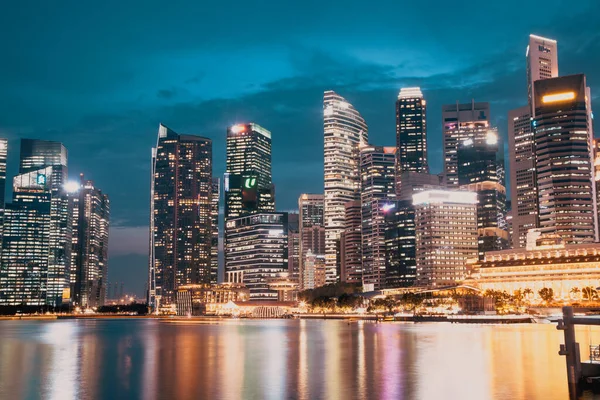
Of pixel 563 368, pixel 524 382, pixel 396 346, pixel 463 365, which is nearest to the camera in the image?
pixel 524 382

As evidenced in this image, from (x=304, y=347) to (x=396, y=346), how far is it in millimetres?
13481

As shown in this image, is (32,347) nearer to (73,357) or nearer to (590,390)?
(73,357)

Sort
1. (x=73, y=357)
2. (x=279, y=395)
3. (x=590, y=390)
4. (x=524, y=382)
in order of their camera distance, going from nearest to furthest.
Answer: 1. (x=590, y=390)
2. (x=279, y=395)
3. (x=524, y=382)
4. (x=73, y=357)

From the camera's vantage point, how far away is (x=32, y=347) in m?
111

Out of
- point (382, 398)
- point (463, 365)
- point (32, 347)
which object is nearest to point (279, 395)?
point (382, 398)

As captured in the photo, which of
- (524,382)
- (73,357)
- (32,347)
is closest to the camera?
(524,382)

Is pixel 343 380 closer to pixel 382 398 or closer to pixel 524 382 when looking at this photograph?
pixel 382 398

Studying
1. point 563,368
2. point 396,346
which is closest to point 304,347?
point 396,346

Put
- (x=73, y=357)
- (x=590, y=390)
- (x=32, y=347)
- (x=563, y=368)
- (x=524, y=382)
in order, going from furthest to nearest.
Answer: (x=32, y=347) < (x=73, y=357) < (x=563, y=368) < (x=524, y=382) < (x=590, y=390)

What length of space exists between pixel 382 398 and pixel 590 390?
46.8 feet

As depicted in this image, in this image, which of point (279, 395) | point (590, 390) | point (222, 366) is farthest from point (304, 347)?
point (590, 390)

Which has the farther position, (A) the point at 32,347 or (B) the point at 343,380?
(A) the point at 32,347

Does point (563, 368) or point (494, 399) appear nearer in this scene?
point (494, 399)

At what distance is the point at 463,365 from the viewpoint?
70.9 metres
